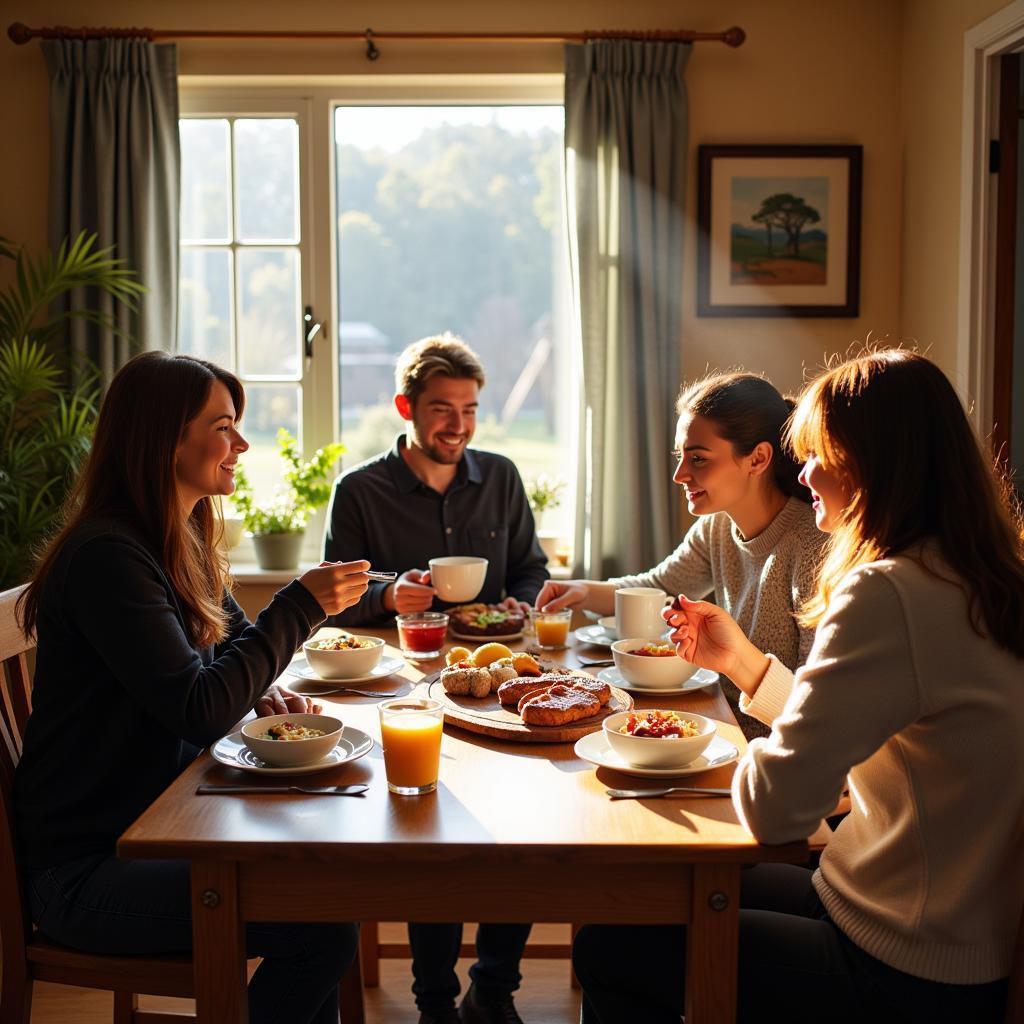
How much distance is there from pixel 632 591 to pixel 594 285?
1.66 meters

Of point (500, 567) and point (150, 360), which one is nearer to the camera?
point (150, 360)

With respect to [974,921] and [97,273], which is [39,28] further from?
[974,921]

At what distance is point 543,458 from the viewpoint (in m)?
3.97

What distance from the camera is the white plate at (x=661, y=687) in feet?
6.32

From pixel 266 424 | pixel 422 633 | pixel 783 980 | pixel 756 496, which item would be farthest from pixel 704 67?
pixel 783 980

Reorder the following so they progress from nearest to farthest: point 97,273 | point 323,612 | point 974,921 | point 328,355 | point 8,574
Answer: point 974,921
point 323,612
point 8,574
point 97,273
point 328,355

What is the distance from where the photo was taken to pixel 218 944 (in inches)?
52.0

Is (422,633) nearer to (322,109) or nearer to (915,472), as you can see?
(915,472)

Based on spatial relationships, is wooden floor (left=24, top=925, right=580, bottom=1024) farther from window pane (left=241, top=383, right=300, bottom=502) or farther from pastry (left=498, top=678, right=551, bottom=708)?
window pane (left=241, top=383, right=300, bottom=502)

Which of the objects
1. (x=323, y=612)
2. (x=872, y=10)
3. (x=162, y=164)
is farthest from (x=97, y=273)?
(x=872, y=10)

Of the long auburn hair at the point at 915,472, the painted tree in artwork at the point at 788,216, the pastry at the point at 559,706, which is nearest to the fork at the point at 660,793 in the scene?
the pastry at the point at 559,706

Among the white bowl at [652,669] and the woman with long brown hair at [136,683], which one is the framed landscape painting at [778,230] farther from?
the woman with long brown hair at [136,683]

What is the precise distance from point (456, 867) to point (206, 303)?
2.97m

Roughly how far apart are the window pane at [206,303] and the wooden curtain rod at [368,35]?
2.29 ft
